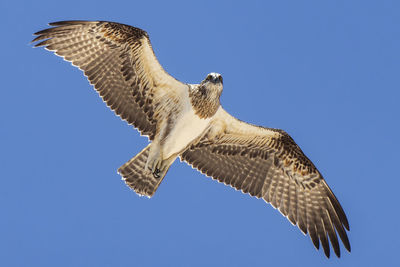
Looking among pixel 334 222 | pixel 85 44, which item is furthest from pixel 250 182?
pixel 85 44

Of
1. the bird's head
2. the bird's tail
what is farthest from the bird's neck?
the bird's tail

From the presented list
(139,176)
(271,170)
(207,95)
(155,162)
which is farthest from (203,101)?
(271,170)

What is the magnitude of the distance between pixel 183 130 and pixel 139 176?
1.18 meters

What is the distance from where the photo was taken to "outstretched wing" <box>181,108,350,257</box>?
14.1 m

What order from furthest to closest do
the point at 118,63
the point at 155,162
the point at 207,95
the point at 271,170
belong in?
1. the point at 271,170
2. the point at 155,162
3. the point at 118,63
4. the point at 207,95

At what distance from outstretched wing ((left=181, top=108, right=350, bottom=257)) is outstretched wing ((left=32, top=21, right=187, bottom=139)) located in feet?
4.41

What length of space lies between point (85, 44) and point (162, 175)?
111 inches

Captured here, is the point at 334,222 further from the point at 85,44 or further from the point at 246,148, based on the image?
the point at 85,44

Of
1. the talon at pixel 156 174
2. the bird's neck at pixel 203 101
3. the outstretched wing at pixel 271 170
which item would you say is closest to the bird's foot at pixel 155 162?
the talon at pixel 156 174

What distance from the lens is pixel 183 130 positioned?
13.6 metres

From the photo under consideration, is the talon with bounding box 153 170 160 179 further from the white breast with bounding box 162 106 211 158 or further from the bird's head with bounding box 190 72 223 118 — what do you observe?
the bird's head with bounding box 190 72 223 118

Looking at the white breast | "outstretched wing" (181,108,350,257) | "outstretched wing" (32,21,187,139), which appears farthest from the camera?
"outstretched wing" (181,108,350,257)

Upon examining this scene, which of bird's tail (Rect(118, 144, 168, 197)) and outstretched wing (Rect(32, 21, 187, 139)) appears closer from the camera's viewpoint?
outstretched wing (Rect(32, 21, 187, 139))

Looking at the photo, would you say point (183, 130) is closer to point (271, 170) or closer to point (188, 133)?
point (188, 133)
